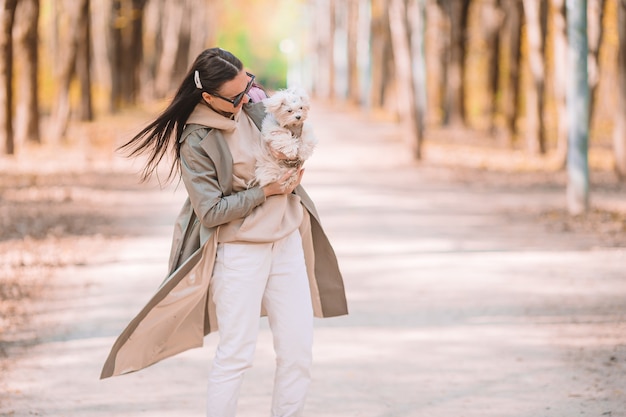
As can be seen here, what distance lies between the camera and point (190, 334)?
5023mm

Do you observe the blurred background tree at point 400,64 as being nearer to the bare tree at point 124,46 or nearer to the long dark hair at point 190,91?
the bare tree at point 124,46

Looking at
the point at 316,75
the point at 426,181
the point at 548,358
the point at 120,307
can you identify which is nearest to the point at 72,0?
the point at 426,181

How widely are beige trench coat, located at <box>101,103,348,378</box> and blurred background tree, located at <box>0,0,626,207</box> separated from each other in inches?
37.7

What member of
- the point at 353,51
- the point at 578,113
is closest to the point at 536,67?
the point at 578,113

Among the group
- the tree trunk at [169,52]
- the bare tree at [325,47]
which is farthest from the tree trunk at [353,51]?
the tree trunk at [169,52]

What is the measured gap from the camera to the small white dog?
4629 mm

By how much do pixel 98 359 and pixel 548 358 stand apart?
290 centimetres

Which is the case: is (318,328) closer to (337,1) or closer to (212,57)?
(212,57)

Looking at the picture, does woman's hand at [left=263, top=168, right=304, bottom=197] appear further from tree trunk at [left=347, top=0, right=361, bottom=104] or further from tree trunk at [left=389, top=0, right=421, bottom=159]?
tree trunk at [left=347, top=0, right=361, bottom=104]

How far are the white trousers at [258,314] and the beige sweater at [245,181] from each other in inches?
2.5

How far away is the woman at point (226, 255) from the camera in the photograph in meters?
4.72

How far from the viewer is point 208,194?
4680 mm

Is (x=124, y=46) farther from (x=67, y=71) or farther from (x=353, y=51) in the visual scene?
(x=353, y=51)

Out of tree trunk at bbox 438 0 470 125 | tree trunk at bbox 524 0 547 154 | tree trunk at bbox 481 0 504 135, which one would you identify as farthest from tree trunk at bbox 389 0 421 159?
tree trunk at bbox 438 0 470 125
